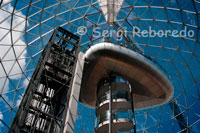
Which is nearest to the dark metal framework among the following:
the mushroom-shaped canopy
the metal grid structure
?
the mushroom-shaped canopy

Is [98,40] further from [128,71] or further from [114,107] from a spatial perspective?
[114,107]

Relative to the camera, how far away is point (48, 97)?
2150cm

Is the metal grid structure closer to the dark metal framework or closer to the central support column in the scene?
the dark metal framework

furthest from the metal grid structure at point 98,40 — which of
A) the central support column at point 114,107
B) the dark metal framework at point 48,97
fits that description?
the central support column at point 114,107

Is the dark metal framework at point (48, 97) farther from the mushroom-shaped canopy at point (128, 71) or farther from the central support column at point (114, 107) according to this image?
the central support column at point (114, 107)

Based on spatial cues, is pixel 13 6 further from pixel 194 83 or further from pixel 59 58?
pixel 194 83

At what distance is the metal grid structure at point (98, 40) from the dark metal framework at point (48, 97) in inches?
183

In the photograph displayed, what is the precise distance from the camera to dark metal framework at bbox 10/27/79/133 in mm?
18516

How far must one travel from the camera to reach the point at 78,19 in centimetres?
3022

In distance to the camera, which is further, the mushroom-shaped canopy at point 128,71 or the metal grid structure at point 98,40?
the mushroom-shaped canopy at point 128,71

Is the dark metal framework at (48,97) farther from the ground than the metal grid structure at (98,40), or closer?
closer

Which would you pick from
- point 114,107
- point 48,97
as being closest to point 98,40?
point 114,107

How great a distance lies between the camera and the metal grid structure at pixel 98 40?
2478 centimetres

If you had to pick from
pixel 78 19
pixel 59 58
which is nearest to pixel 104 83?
A: pixel 59 58
